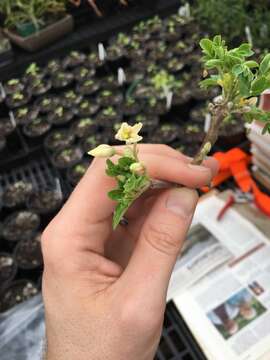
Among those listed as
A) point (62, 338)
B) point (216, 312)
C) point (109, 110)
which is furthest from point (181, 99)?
point (62, 338)

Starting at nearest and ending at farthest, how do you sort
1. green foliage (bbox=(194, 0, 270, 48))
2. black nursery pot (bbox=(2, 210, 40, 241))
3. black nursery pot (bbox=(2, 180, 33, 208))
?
black nursery pot (bbox=(2, 210, 40, 241)), black nursery pot (bbox=(2, 180, 33, 208)), green foliage (bbox=(194, 0, 270, 48))

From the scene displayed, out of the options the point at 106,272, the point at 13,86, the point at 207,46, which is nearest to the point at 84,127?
the point at 13,86

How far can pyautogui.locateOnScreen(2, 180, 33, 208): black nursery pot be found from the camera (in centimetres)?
176

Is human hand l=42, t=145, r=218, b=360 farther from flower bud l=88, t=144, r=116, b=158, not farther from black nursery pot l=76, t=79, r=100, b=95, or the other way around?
black nursery pot l=76, t=79, r=100, b=95

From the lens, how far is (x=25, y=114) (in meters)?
2.15

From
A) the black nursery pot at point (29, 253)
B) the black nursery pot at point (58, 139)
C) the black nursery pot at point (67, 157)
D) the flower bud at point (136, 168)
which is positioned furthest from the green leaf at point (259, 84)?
the black nursery pot at point (58, 139)

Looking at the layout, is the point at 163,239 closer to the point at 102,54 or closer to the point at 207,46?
the point at 207,46

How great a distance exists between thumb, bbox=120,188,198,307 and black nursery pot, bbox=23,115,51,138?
4.42ft

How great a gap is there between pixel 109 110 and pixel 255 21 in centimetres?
93

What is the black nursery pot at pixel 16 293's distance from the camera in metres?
1.46

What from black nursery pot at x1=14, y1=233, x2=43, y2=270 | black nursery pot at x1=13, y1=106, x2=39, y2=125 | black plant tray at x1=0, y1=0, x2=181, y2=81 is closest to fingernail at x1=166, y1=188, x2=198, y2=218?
black nursery pot at x1=14, y1=233, x2=43, y2=270

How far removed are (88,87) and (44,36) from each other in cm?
43

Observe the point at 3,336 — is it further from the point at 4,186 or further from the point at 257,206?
the point at 257,206

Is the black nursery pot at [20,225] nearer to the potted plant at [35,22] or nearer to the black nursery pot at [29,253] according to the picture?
the black nursery pot at [29,253]
